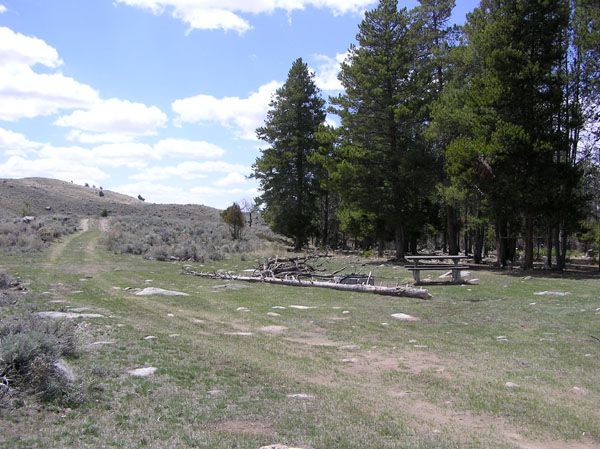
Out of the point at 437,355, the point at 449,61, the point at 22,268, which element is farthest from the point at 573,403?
the point at 449,61

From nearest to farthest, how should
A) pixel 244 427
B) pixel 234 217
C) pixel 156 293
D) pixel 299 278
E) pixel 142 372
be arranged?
pixel 244 427 → pixel 142 372 → pixel 156 293 → pixel 299 278 → pixel 234 217

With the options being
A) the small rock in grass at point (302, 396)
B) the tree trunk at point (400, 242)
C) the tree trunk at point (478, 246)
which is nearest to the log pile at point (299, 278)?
the tree trunk at point (400, 242)

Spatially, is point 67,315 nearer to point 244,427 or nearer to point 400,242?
point 244,427

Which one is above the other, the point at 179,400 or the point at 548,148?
the point at 548,148

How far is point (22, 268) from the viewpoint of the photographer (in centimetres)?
2183

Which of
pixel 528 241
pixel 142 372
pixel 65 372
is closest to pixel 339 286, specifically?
pixel 142 372

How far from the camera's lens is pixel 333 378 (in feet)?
24.6

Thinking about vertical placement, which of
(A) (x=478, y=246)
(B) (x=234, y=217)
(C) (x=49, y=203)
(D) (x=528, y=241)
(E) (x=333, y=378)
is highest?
(C) (x=49, y=203)

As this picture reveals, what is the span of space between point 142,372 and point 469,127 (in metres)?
24.0

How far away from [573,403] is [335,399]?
2929 mm

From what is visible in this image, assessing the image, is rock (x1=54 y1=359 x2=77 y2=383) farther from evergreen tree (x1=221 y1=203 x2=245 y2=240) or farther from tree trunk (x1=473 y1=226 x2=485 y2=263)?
evergreen tree (x1=221 y1=203 x2=245 y2=240)

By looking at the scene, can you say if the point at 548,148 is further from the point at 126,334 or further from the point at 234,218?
the point at 234,218

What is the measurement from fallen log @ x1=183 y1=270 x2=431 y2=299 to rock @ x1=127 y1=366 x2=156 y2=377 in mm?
10804

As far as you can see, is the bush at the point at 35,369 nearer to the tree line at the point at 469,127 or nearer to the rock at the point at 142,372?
the rock at the point at 142,372
